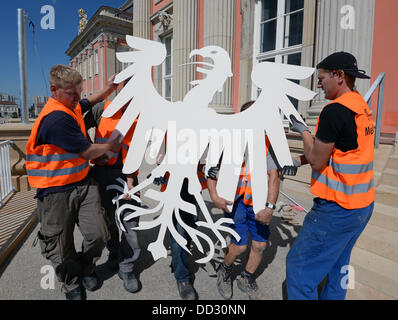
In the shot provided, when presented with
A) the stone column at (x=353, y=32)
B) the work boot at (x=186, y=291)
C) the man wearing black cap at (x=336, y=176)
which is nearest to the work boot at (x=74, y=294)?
the work boot at (x=186, y=291)

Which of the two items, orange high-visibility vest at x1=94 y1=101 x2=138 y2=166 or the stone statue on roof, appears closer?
orange high-visibility vest at x1=94 y1=101 x2=138 y2=166

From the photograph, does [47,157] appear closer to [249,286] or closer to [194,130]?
[194,130]

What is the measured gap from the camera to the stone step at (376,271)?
216 cm

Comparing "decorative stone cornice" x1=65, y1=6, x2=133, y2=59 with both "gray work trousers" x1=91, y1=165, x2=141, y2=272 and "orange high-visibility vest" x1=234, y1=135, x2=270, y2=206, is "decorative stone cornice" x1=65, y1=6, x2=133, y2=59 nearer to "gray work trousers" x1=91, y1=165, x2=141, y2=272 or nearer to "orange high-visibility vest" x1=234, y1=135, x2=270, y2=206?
"gray work trousers" x1=91, y1=165, x2=141, y2=272

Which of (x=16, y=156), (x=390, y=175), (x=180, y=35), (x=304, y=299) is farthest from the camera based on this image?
(x=16, y=156)

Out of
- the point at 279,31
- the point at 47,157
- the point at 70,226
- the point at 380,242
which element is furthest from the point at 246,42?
the point at 70,226

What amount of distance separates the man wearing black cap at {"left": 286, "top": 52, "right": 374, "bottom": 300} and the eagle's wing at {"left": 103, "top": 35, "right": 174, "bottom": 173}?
1221 mm

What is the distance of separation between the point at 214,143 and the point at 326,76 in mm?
971

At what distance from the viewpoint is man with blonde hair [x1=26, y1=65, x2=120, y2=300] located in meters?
1.91

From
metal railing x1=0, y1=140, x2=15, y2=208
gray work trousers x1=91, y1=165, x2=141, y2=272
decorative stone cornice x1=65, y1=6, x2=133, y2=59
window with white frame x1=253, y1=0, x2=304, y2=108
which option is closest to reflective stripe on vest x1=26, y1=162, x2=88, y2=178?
gray work trousers x1=91, y1=165, x2=141, y2=272

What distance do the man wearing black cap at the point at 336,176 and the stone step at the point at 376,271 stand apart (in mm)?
714

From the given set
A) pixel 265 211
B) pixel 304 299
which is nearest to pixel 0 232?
pixel 265 211

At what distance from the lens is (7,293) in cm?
225
